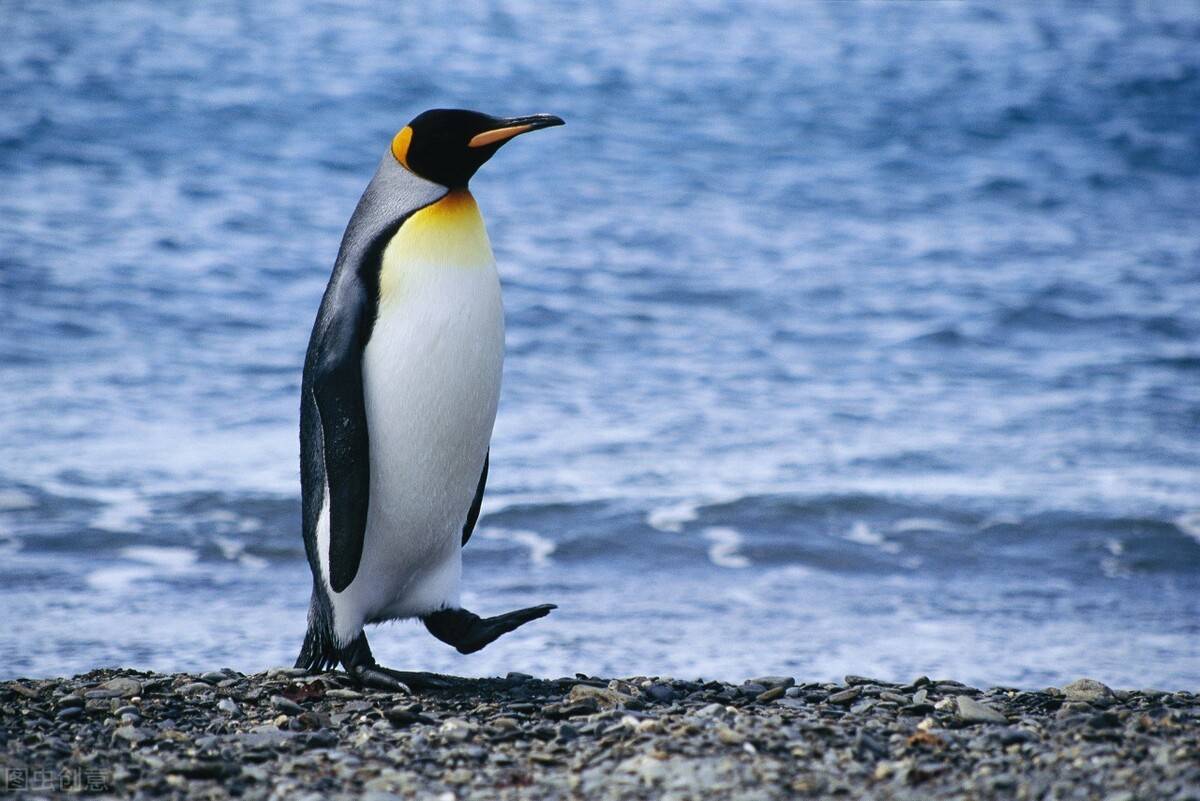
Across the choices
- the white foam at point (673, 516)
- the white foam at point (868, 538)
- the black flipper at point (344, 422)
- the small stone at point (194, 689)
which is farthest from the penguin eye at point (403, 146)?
the white foam at point (868, 538)

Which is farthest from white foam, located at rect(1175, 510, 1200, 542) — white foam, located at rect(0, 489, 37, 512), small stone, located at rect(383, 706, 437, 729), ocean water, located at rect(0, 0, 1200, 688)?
white foam, located at rect(0, 489, 37, 512)

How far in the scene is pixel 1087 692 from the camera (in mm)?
3547

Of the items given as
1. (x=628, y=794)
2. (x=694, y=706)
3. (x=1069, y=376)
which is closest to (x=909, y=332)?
(x=1069, y=376)

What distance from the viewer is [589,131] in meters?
14.4

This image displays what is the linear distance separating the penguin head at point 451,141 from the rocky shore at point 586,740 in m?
1.23

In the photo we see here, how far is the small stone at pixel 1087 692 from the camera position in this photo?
3.47m

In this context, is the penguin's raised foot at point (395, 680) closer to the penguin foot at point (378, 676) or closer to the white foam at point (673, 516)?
the penguin foot at point (378, 676)

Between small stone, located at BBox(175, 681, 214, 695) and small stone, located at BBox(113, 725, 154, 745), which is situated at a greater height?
small stone, located at BBox(113, 725, 154, 745)

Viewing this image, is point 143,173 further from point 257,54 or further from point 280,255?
point 257,54

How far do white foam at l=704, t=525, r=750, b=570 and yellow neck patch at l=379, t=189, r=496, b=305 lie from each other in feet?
7.97

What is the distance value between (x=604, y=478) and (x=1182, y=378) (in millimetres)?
3632

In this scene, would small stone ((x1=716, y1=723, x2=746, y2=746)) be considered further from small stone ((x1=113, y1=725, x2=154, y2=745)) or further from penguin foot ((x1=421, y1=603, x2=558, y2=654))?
small stone ((x1=113, y1=725, x2=154, y2=745))

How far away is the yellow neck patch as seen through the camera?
3520mm

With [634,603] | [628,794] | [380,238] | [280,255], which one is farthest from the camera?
[280,255]
